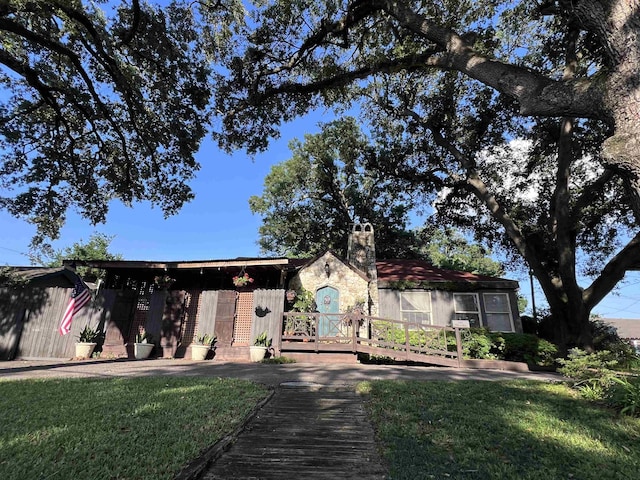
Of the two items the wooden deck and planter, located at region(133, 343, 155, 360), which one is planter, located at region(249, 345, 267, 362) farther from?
the wooden deck

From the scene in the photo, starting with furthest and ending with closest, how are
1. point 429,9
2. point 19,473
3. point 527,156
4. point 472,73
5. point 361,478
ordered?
point 527,156
point 429,9
point 472,73
point 361,478
point 19,473

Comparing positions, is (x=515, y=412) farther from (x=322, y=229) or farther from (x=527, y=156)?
(x=322, y=229)

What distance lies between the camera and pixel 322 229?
2495 centimetres

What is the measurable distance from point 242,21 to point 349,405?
11.5 meters

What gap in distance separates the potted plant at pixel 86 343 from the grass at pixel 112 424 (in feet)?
15.4

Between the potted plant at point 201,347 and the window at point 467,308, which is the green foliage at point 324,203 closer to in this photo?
the window at point 467,308

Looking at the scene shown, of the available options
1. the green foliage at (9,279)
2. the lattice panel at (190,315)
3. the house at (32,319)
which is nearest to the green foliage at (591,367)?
the lattice panel at (190,315)

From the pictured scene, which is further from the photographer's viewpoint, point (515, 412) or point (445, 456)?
point (515, 412)

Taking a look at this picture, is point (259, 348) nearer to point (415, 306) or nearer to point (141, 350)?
point (141, 350)

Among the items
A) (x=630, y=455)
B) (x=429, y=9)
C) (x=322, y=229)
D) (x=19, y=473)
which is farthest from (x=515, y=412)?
(x=322, y=229)

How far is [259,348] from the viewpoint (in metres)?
10.3

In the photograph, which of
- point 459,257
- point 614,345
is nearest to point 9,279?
point 614,345

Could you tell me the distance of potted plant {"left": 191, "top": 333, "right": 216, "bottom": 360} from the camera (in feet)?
34.3

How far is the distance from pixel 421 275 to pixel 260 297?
786 centimetres
